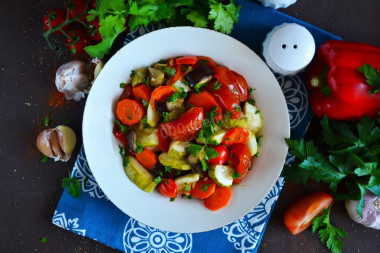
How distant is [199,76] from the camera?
165 cm

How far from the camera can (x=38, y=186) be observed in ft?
6.66

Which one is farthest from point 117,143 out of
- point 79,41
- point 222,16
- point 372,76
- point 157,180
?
point 372,76

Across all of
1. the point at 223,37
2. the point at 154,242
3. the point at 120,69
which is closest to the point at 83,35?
the point at 120,69

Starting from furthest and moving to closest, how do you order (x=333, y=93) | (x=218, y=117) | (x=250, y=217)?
(x=250, y=217), (x=333, y=93), (x=218, y=117)

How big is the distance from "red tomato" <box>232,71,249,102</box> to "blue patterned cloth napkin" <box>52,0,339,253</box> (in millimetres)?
258

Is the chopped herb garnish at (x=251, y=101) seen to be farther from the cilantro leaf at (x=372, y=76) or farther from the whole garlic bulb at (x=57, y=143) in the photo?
the whole garlic bulb at (x=57, y=143)

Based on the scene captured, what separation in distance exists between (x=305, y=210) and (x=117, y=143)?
96cm

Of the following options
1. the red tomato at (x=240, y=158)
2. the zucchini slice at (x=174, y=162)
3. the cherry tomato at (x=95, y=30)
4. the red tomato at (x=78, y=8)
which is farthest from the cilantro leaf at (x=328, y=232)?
the red tomato at (x=78, y=8)

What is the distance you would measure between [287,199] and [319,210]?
16 centimetres

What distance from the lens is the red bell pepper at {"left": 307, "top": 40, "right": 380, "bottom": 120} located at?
170cm

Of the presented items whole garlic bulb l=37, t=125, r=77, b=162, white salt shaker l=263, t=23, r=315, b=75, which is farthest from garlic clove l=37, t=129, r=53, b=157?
white salt shaker l=263, t=23, r=315, b=75

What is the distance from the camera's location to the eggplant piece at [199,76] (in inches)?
64.8

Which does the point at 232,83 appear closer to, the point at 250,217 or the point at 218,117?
the point at 218,117

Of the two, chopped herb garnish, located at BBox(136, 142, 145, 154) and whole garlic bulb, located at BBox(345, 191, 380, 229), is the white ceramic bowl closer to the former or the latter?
chopped herb garnish, located at BBox(136, 142, 145, 154)
